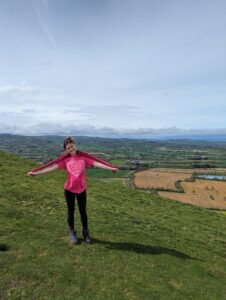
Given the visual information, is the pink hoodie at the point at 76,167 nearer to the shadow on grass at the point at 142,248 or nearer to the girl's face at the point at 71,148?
the girl's face at the point at 71,148

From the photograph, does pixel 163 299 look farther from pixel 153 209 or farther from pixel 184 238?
pixel 153 209

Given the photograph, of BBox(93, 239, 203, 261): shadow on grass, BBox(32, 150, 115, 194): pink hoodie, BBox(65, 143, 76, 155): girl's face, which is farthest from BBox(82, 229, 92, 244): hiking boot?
BBox(65, 143, 76, 155): girl's face

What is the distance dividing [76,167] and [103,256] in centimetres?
279

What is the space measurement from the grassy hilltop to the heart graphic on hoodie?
7.29ft

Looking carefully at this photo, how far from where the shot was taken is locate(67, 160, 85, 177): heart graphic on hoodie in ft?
27.1

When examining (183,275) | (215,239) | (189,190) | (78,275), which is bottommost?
(189,190)

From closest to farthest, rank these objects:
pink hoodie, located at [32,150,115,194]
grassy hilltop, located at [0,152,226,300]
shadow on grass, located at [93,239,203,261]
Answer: grassy hilltop, located at [0,152,226,300]
pink hoodie, located at [32,150,115,194]
shadow on grass, located at [93,239,203,261]

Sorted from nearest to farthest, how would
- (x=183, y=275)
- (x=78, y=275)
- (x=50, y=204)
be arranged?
(x=78, y=275) < (x=183, y=275) < (x=50, y=204)

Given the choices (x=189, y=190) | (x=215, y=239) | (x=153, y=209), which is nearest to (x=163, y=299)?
(x=215, y=239)

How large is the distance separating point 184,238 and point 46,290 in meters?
6.88

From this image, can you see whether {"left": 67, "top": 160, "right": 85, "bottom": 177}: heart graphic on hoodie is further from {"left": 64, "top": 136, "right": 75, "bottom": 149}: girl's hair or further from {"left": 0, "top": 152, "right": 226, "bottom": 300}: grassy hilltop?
{"left": 0, "top": 152, "right": 226, "bottom": 300}: grassy hilltop

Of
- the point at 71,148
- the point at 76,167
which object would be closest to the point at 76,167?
the point at 76,167

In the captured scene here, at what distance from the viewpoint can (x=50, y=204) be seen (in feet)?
39.7

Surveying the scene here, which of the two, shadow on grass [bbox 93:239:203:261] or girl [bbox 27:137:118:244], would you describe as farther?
shadow on grass [bbox 93:239:203:261]
